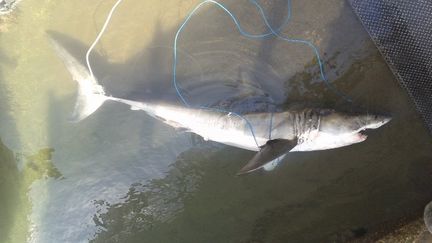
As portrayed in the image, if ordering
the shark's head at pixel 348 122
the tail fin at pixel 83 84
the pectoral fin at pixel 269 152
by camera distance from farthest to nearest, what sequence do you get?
the tail fin at pixel 83 84 < the shark's head at pixel 348 122 < the pectoral fin at pixel 269 152

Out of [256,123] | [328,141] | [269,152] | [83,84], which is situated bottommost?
[328,141]

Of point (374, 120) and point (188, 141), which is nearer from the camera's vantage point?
point (374, 120)

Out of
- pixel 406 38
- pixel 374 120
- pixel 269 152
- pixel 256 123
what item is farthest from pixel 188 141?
pixel 406 38

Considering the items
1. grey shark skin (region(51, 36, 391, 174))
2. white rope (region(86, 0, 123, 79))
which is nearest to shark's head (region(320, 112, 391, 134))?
grey shark skin (region(51, 36, 391, 174))

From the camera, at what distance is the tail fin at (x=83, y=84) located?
429 cm

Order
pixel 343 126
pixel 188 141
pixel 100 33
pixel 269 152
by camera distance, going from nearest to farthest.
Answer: pixel 269 152
pixel 343 126
pixel 100 33
pixel 188 141

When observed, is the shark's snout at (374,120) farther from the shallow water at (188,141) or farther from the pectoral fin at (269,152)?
the pectoral fin at (269,152)

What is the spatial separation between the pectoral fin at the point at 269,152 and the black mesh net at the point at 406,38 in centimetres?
Result: 145

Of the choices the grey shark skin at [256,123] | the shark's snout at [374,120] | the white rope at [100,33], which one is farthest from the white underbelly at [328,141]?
the white rope at [100,33]

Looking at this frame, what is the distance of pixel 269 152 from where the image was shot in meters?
4.00

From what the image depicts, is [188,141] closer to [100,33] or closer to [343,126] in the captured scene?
[100,33]

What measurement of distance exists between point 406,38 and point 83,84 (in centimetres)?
348

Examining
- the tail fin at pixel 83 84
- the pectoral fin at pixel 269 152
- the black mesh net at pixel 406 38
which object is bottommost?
the pectoral fin at pixel 269 152

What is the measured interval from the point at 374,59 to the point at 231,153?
189 cm
